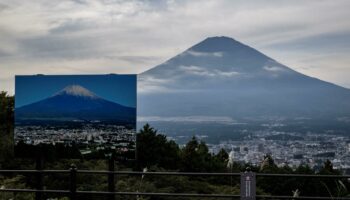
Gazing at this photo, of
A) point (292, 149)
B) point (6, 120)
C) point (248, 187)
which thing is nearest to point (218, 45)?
point (292, 149)

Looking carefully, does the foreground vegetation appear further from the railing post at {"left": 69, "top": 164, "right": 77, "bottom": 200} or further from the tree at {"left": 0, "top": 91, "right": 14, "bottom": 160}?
the railing post at {"left": 69, "top": 164, "right": 77, "bottom": 200}

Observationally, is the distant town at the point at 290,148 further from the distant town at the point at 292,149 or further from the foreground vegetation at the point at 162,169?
the foreground vegetation at the point at 162,169

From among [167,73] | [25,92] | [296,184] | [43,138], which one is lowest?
[296,184]

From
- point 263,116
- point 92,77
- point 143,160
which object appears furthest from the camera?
point 263,116

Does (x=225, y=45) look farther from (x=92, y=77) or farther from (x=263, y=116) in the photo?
(x=92, y=77)

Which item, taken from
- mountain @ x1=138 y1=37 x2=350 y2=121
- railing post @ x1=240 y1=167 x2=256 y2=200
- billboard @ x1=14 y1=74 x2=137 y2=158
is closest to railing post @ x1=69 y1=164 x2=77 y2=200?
railing post @ x1=240 y1=167 x2=256 y2=200

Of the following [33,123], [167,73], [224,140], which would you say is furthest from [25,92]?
[167,73]
